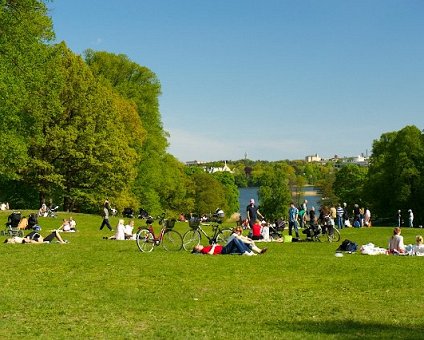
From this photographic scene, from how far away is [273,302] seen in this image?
12148 mm

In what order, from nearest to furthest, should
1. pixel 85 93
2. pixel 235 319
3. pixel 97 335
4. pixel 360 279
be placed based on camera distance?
pixel 97 335, pixel 235 319, pixel 360 279, pixel 85 93

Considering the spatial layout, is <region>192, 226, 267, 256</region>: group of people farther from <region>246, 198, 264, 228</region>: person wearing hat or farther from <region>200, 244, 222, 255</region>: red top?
<region>246, 198, 264, 228</region>: person wearing hat

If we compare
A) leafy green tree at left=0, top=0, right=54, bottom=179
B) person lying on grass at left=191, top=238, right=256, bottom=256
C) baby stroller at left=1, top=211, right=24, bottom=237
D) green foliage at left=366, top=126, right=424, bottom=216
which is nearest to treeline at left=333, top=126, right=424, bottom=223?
green foliage at left=366, top=126, right=424, bottom=216

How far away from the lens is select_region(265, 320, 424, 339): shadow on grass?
30.7ft

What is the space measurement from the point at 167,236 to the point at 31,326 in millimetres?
11808

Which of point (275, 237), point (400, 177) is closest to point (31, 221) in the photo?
point (275, 237)

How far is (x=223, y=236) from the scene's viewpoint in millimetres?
23969

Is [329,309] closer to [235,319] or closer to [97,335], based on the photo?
[235,319]

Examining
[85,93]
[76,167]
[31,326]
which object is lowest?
[31,326]

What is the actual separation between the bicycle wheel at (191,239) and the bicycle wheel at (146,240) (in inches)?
47.8

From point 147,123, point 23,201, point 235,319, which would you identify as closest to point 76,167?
point 23,201

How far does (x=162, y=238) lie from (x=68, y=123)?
24050 millimetres

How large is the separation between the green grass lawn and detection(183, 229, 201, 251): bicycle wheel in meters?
1.63

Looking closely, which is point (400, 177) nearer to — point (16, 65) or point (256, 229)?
point (256, 229)
